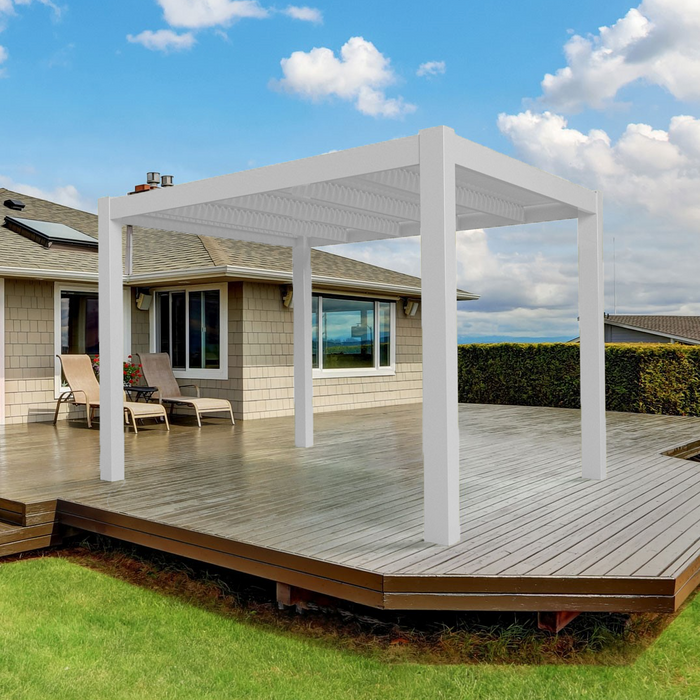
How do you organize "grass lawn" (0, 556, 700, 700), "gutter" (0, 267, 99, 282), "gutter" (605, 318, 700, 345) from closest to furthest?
"grass lawn" (0, 556, 700, 700), "gutter" (0, 267, 99, 282), "gutter" (605, 318, 700, 345)

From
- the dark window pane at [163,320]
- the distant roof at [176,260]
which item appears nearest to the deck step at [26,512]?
the distant roof at [176,260]

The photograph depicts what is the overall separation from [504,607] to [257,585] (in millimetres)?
1812

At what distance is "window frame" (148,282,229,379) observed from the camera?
34.8 feet

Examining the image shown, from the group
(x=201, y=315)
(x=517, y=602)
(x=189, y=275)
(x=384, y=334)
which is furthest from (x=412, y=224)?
A: (x=384, y=334)

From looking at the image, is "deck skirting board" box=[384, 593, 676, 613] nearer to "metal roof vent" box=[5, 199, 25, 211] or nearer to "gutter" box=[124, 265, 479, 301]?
"gutter" box=[124, 265, 479, 301]

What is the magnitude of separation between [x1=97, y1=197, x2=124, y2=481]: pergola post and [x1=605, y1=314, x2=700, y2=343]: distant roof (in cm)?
2092

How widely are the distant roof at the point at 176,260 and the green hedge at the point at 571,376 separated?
1.58 meters

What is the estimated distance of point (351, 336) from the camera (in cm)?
1251

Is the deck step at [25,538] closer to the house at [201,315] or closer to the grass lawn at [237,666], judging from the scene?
the grass lawn at [237,666]

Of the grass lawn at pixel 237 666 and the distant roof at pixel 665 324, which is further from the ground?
the distant roof at pixel 665 324

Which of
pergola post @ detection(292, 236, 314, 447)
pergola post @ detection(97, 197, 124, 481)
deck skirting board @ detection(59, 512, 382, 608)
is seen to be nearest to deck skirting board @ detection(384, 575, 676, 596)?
deck skirting board @ detection(59, 512, 382, 608)

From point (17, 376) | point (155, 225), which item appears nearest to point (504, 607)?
point (155, 225)

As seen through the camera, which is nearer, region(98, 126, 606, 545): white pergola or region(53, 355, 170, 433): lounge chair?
region(98, 126, 606, 545): white pergola

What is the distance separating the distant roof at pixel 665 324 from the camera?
23.1 meters
